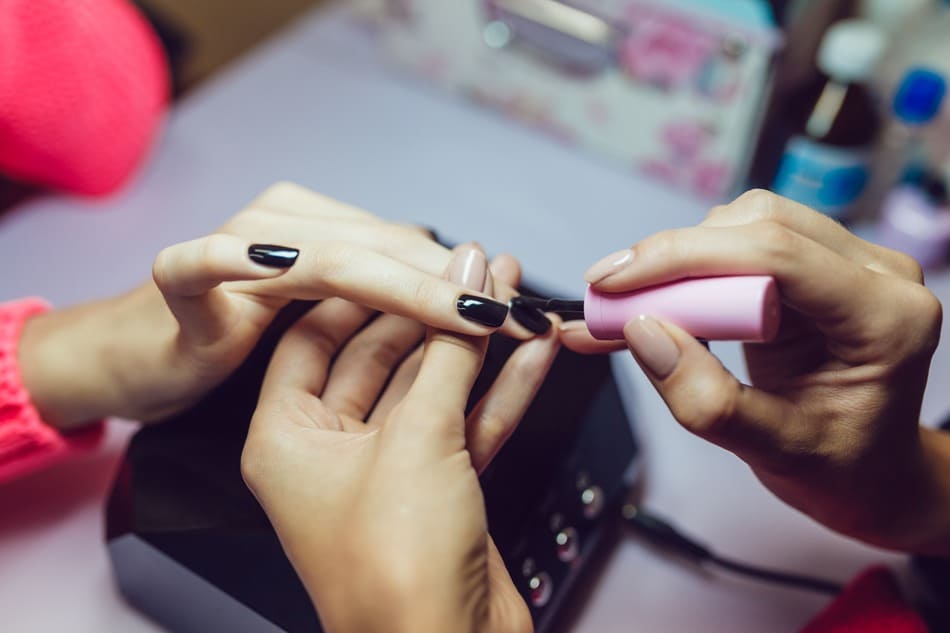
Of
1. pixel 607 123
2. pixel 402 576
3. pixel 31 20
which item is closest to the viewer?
pixel 402 576

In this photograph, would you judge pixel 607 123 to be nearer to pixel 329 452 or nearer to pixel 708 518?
pixel 708 518

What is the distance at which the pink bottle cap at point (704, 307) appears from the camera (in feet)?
1.12

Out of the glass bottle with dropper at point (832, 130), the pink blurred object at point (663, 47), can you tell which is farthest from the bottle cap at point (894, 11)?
the pink blurred object at point (663, 47)

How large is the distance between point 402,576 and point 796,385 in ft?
0.71

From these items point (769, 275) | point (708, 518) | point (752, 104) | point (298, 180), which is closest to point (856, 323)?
point (769, 275)

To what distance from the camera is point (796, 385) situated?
40 centimetres

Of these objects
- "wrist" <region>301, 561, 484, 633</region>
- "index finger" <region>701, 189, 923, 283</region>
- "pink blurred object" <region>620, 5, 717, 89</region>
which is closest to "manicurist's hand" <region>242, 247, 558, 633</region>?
"wrist" <region>301, 561, 484, 633</region>

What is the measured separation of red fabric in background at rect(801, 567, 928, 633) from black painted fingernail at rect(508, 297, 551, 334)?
23cm

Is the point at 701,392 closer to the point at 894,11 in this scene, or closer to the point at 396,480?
the point at 396,480

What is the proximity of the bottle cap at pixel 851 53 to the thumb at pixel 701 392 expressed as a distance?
350 mm

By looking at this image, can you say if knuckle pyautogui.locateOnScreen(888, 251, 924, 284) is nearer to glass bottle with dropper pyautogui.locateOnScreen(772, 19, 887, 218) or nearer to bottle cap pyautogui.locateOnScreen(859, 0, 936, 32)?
glass bottle with dropper pyautogui.locateOnScreen(772, 19, 887, 218)

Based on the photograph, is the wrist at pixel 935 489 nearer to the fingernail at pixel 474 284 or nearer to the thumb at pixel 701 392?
the thumb at pixel 701 392

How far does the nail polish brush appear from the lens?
0.34 metres

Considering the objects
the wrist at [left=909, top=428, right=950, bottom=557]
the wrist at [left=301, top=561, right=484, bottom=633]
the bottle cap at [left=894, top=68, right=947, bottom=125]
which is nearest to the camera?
the wrist at [left=301, top=561, right=484, bottom=633]
